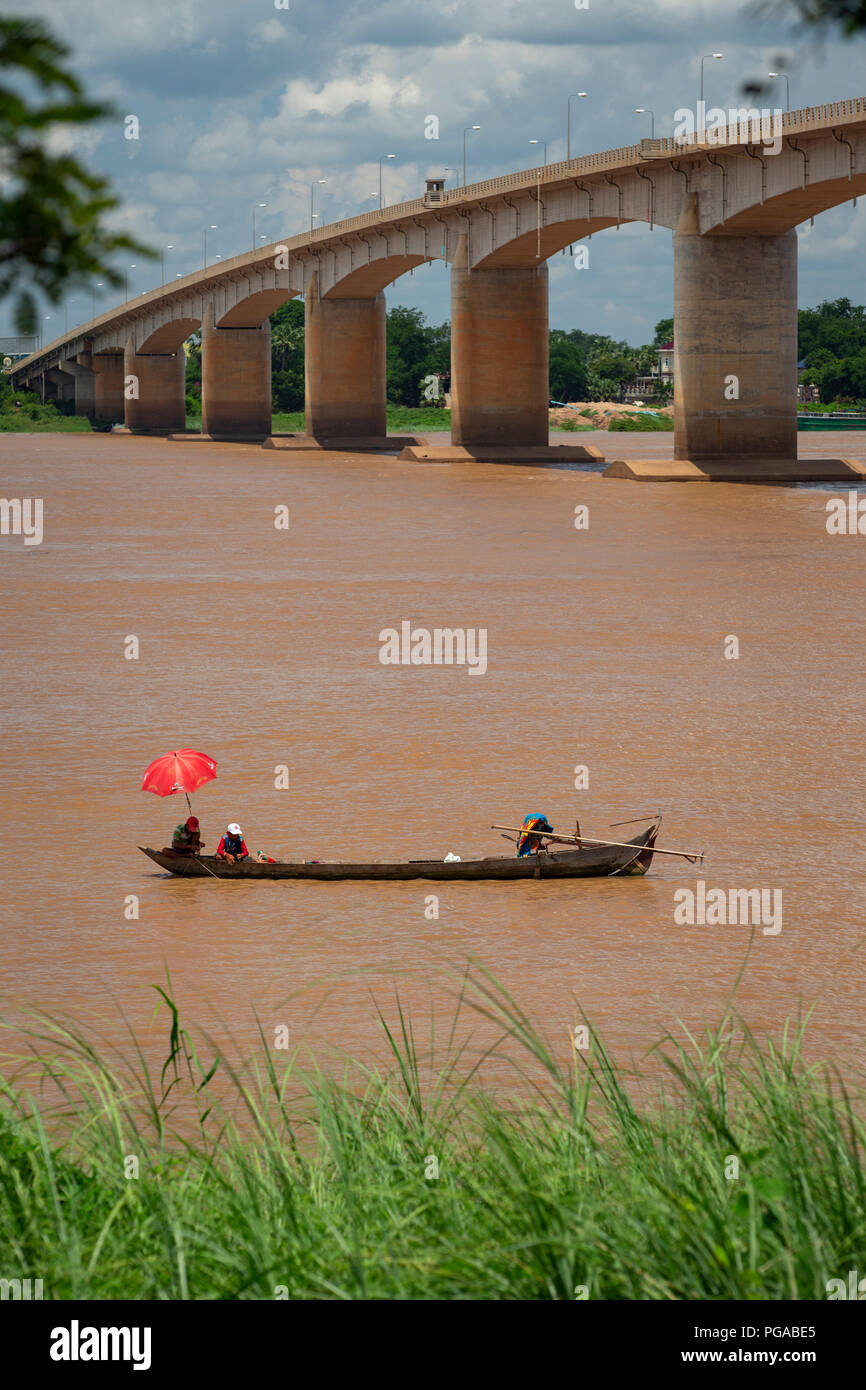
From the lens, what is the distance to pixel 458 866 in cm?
1622

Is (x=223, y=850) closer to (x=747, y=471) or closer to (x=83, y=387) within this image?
(x=747, y=471)

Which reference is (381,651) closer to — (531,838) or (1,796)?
(1,796)

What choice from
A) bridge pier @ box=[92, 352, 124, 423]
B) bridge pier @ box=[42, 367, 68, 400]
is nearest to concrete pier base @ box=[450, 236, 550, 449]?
bridge pier @ box=[92, 352, 124, 423]

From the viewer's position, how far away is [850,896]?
15.8 m

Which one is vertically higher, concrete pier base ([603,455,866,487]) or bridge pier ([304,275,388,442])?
bridge pier ([304,275,388,442])

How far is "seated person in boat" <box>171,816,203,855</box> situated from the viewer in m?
16.5

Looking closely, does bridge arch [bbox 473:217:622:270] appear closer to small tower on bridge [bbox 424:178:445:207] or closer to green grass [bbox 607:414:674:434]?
small tower on bridge [bbox 424:178:445:207]

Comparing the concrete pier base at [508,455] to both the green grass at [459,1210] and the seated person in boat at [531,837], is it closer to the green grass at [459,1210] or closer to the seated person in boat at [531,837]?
the seated person in boat at [531,837]

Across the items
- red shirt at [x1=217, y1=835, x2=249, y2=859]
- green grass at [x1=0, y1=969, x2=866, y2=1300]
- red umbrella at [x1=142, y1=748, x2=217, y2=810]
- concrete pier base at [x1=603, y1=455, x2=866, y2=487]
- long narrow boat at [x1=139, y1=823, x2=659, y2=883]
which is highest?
concrete pier base at [x1=603, y1=455, x2=866, y2=487]

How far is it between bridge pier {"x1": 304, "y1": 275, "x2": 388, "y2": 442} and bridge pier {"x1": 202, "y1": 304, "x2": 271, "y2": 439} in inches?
715

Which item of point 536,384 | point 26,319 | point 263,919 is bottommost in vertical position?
point 263,919

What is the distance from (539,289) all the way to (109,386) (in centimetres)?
7939
